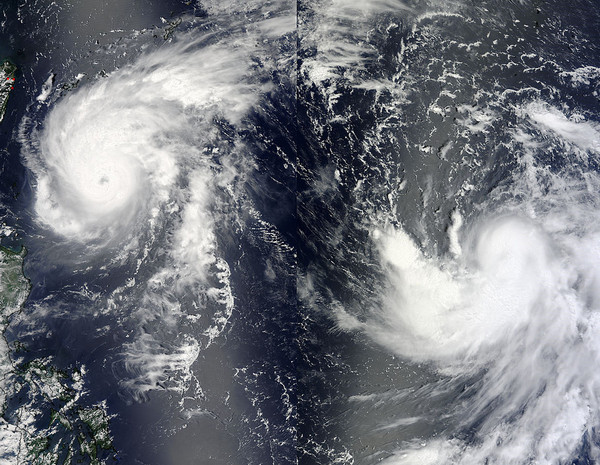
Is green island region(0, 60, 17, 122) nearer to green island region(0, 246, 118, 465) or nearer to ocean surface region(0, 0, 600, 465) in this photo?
ocean surface region(0, 0, 600, 465)

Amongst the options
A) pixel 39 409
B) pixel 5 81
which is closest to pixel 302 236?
pixel 39 409

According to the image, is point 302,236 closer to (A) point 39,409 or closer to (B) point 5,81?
(A) point 39,409

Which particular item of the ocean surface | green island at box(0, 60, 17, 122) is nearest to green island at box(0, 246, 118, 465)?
the ocean surface

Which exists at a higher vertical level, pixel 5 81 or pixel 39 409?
pixel 5 81

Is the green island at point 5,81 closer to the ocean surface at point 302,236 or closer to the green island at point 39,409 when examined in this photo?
the ocean surface at point 302,236

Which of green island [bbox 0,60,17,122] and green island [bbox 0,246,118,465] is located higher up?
green island [bbox 0,60,17,122]

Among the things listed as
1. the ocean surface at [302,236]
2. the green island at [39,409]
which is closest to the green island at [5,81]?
the ocean surface at [302,236]

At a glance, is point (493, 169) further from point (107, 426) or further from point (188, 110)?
point (107, 426)

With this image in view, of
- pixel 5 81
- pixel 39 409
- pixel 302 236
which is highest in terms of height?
pixel 5 81

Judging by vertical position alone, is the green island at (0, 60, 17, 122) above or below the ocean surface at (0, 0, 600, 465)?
above
